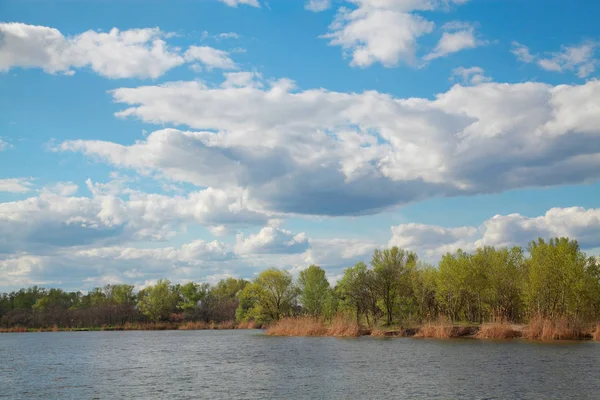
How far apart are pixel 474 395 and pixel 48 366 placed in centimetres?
4043

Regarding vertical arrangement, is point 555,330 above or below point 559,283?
below

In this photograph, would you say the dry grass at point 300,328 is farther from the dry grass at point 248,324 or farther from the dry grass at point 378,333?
the dry grass at point 248,324

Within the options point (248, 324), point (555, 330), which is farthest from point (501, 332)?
point (248, 324)

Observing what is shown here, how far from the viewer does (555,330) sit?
62.5 meters

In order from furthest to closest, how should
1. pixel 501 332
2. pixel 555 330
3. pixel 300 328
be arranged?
pixel 300 328, pixel 501 332, pixel 555 330

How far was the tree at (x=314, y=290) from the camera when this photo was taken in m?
119

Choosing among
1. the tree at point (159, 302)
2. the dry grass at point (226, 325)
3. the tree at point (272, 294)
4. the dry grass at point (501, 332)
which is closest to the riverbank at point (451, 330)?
the dry grass at point (501, 332)

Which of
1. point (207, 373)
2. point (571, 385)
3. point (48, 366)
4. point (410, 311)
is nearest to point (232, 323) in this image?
point (410, 311)

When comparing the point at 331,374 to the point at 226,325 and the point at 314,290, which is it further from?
the point at 226,325

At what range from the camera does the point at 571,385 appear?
1200 inches

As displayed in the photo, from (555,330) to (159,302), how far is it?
11923 cm

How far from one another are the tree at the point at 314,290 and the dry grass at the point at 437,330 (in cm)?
4230

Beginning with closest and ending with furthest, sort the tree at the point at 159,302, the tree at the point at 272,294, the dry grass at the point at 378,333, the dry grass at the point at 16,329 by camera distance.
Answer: the dry grass at the point at 378,333 < the tree at the point at 272,294 < the dry grass at the point at 16,329 < the tree at the point at 159,302

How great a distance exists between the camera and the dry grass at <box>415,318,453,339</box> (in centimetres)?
7312
